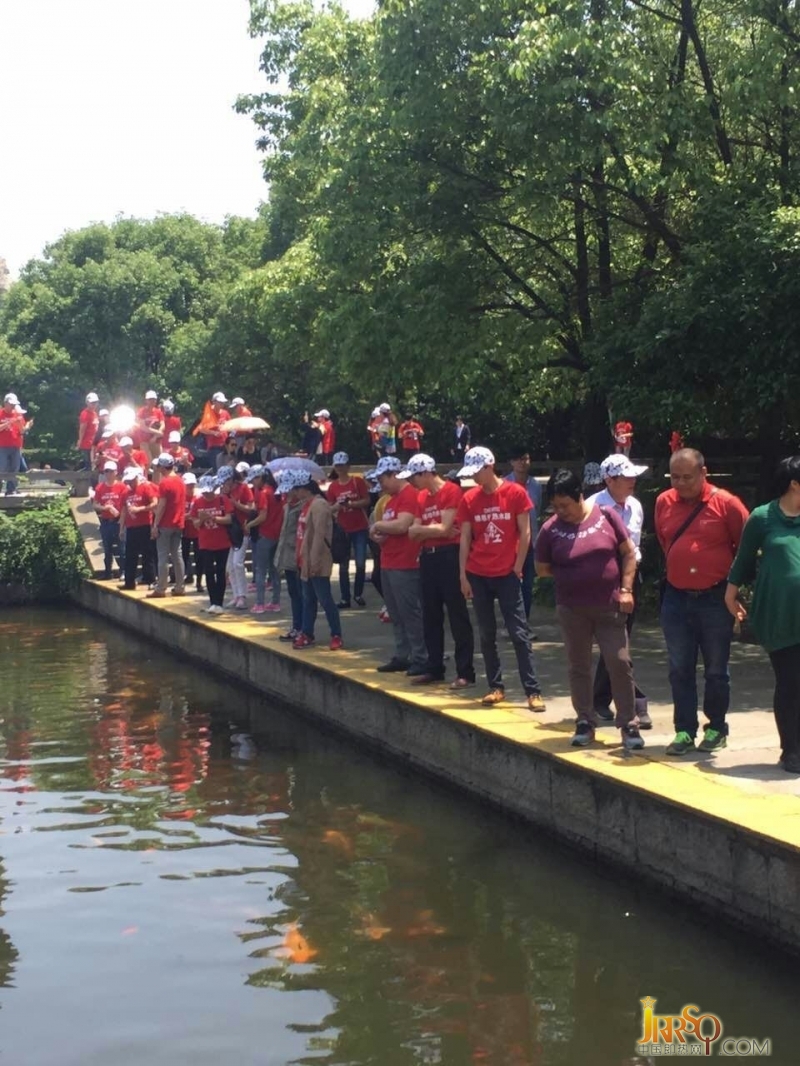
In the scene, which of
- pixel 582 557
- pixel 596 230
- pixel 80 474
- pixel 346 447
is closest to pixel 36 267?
pixel 346 447

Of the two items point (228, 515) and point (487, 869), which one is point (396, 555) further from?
point (228, 515)

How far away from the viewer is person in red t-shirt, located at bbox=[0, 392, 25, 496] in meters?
27.0

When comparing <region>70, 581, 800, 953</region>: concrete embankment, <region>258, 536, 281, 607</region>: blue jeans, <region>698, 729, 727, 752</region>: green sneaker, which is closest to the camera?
<region>70, 581, 800, 953</region>: concrete embankment

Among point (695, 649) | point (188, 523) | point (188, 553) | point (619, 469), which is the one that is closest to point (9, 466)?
point (188, 553)

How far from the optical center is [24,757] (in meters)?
12.3

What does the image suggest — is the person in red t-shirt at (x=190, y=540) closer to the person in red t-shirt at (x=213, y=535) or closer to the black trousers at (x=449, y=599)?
the person in red t-shirt at (x=213, y=535)

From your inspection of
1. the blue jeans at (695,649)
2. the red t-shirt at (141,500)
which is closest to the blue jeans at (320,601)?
the blue jeans at (695,649)

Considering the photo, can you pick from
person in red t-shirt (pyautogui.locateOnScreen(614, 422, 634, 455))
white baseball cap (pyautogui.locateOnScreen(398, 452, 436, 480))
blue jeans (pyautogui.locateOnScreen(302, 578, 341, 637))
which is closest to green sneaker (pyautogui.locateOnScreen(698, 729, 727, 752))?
white baseball cap (pyautogui.locateOnScreen(398, 452, 436, 480))

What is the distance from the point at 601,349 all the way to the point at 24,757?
6267 mm

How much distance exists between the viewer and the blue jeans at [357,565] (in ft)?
57.1

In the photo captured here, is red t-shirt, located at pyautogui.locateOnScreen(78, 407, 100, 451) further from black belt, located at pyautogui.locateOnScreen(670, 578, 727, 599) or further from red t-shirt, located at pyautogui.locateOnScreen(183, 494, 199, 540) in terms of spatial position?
Answer: black belt, located at pyautogui.locateOnScreen(670, 578, 727, 599)

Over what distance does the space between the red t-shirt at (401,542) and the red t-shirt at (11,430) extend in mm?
16444

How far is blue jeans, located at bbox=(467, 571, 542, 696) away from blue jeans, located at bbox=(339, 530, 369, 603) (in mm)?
6736

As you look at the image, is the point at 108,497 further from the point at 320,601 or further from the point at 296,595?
the point at 320,601
